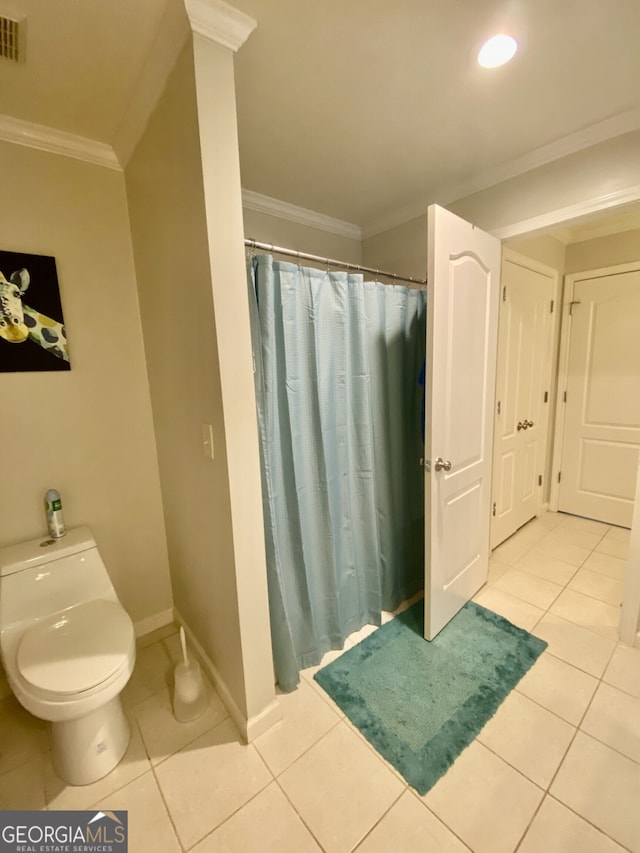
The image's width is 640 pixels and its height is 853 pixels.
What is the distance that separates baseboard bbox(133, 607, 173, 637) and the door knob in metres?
1.66

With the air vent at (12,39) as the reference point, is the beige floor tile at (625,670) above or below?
below

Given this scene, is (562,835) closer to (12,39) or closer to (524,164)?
(524,164)

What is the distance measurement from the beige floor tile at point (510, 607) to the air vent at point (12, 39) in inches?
118

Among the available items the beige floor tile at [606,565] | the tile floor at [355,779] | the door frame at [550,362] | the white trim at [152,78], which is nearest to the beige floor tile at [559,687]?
the tile floor at [355,779]

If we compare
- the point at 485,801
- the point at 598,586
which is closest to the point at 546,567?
the point at 598,586

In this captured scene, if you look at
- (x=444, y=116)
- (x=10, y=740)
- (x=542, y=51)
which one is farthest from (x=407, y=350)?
(x=10, y=740)

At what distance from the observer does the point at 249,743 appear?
1.28 metres

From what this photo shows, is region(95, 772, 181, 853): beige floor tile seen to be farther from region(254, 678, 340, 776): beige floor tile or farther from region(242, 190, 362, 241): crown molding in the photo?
region(242, 190, 362, 241): crown molding

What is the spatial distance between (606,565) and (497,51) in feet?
9.22

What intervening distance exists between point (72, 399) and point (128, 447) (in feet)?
1.07

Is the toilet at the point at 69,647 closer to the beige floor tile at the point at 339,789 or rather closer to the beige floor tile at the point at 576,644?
the beige floor tile at the point at 339,789

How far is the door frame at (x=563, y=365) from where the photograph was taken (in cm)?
269

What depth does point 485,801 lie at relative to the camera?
109 cm

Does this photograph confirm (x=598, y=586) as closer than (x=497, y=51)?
No
